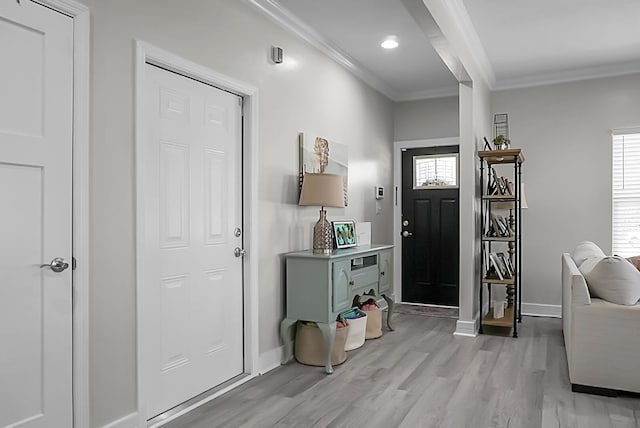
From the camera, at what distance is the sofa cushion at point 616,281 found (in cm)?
297

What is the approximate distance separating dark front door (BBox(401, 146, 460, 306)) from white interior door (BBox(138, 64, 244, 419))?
322cm

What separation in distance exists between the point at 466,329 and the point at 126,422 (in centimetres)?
316

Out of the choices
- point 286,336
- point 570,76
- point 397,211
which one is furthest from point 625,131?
point 286,336

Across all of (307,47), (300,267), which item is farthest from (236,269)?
(307,47)

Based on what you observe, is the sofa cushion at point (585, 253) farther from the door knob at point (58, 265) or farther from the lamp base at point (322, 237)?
the door knob at point (58, 265)

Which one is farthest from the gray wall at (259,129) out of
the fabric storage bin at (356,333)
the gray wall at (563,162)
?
the gray wall at (563,162)

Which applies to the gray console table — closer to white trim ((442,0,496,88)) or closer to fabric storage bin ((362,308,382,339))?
fabric storage bin ((362,308,382,339))

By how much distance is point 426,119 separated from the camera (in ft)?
19.8

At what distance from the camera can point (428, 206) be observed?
19.8ft

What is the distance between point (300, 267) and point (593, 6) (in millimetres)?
2855

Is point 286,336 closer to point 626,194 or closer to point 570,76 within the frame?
point 626,194

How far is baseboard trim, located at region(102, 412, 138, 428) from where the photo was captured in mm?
2342

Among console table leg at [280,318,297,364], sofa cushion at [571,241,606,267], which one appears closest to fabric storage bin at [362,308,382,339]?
console table leg at [280,318,297,364]

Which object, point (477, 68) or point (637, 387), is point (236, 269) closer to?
point (637, 387)
